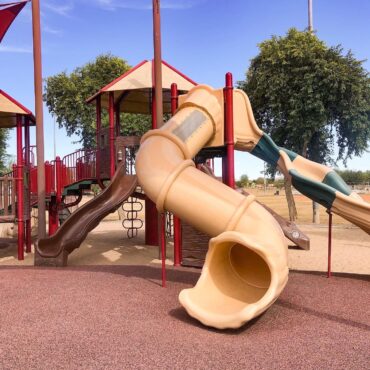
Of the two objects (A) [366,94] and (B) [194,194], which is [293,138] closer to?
(A) [366,94]

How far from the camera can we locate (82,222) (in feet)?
31.3

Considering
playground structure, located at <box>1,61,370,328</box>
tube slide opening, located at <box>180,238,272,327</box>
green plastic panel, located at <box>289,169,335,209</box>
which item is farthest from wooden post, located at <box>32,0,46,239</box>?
green plastic panel, located at <box>289,169,335,209</box>

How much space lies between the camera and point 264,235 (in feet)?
15.0

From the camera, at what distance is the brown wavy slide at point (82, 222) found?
9.45m

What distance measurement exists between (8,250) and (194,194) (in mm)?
10042

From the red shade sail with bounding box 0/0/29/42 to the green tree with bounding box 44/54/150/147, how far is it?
18.7 meters

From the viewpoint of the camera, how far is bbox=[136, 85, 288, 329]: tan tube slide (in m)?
4.40

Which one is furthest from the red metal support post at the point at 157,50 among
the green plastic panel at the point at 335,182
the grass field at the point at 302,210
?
the grass field at the point at 302,210

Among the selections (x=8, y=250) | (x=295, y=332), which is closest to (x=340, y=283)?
(x=295, y=332)

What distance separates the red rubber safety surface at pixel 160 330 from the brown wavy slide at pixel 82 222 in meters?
2.86

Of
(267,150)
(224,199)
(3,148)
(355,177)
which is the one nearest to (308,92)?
(267,150)

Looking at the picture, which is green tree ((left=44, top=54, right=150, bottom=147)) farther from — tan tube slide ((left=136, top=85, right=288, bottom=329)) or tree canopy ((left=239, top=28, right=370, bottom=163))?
tan tube slide ((left=136, top=85, right=288, bottom=329))

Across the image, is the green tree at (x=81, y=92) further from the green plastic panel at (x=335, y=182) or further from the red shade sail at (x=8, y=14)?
the green plastic panel at (x=335, y=182)

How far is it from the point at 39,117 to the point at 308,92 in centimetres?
1336
